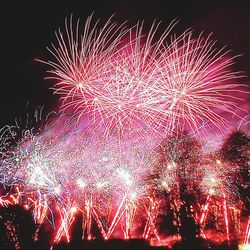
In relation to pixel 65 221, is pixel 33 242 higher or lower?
lower

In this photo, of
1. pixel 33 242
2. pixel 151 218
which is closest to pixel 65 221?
pixel 151 218

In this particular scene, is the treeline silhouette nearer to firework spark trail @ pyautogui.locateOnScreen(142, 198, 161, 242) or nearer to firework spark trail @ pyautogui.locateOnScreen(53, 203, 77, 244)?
firework spark trail @ pyautogui.locateOnScreen(53, 203, 77, 244)

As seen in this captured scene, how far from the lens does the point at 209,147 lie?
20438mm

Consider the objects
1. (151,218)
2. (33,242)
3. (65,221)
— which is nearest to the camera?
(33,242)

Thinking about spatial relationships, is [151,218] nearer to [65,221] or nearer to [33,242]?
[65,221]

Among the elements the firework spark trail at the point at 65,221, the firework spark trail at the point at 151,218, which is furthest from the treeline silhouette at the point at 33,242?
the firework spark trail at the point at 151,218

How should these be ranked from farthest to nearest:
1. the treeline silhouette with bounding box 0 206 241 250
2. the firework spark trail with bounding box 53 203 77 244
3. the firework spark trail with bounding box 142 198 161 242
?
1. the firework spark trail with bounding box 142 198 161 242
2. the firework spark trail with bounding box 53 203 77 244
3. the treeline silhouette with bounding box 0 206 241 250

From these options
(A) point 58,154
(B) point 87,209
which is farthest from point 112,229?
(A) point 58,154

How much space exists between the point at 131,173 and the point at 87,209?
10.8 feet

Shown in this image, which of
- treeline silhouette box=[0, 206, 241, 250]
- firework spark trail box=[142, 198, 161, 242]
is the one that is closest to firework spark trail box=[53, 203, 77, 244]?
treeline silhouette box=[0, 206, 241, 250]

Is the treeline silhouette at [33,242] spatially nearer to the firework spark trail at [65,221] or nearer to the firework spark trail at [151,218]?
the firework spark trail at [65,221]

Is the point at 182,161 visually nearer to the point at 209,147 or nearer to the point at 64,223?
the point at 209,147

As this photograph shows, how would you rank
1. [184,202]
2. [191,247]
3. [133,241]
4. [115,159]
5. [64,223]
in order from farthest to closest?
[115,159] → [184,202] → [64,223] → [191,247] → [133,241]

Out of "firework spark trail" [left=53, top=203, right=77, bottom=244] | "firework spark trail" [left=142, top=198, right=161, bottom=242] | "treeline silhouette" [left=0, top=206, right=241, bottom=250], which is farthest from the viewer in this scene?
"firework spark trail" [left=142, top=198, right=161, bottom=242]
